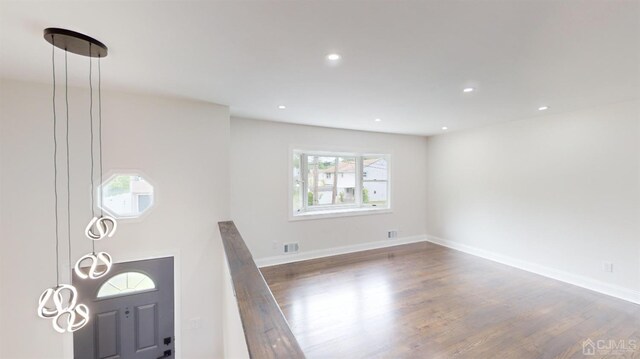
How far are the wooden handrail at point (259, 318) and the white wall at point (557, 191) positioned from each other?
448cm

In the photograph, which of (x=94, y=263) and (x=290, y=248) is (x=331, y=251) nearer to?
(x=290, y=248)

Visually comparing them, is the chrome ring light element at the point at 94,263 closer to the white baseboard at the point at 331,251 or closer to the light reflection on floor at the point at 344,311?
the light reflection on floor at the point at 344,311

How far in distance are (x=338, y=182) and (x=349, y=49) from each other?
3.63m

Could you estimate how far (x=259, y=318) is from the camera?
3.43 ft

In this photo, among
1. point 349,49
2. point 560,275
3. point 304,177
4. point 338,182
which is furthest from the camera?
point 338,182

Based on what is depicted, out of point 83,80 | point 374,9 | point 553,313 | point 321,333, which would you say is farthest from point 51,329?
point 553,313

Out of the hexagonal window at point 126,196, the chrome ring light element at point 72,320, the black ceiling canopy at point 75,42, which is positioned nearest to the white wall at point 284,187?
the hexagonal window at point 126,196

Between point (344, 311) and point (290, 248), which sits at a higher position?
point (290, 248)

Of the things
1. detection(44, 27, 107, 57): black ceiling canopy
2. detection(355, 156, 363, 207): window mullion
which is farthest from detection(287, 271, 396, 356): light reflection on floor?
detection(44, 27, 107, 57): black ceiling canopy

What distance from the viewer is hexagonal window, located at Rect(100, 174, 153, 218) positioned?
9.07 ft

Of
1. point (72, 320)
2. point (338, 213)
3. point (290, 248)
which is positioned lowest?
point (290, 248)

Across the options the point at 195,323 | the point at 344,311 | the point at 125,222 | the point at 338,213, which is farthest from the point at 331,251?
the point at 125,222

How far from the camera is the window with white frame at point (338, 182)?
486 cm

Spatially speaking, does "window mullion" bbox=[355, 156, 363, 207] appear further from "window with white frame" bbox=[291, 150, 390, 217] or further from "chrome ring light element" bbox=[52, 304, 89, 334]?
"chrome ring light element" bbox=[52, 304, 89, 334]
